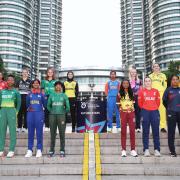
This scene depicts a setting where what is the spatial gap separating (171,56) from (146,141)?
80886mm

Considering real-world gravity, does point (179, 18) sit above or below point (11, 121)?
above

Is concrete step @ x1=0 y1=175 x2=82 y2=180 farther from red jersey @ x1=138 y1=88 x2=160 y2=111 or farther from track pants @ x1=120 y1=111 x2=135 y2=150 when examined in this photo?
red jersey @ x1=138 y1=88 x2=160 y2=111

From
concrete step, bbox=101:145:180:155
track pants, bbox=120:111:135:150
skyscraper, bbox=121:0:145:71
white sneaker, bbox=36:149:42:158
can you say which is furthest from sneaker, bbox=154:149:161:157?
skyscraper, bbox=121:0:145:71

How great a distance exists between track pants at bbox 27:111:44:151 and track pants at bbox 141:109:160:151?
2601 millimetres

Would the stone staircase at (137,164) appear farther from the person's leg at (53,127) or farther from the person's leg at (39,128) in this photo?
the person's leg at (39,128)

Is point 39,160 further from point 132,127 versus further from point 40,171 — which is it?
point 132,127

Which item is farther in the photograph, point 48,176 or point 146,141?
point 146,141

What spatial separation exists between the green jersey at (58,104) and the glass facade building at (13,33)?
8106 centimetres

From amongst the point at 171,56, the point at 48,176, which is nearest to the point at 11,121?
the point at 48,176

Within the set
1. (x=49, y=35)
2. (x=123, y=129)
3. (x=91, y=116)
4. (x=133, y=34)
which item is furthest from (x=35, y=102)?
(x=49, y=35)

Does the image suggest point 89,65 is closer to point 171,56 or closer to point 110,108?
point 171,56

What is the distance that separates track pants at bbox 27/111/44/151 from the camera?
23.5 feet

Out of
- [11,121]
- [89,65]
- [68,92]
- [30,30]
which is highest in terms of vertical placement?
[30,30]

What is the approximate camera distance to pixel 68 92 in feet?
30.2
